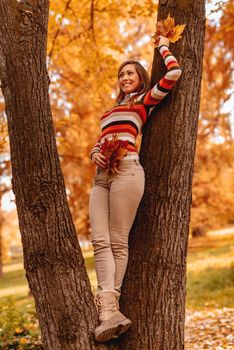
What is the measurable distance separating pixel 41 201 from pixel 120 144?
2.38ft

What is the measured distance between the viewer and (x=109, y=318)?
2.52 m

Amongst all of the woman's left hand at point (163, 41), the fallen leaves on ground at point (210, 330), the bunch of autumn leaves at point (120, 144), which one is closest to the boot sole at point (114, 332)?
the bunch of autumn leaves at point (120, 144)

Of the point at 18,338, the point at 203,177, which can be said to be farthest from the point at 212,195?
the point at 18,338

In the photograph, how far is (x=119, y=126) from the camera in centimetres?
306

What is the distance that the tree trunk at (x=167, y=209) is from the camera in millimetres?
2639

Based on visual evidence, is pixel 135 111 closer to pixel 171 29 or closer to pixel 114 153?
pixel 114 153

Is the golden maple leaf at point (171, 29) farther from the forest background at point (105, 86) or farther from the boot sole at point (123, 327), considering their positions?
the forest background at point (105, 86)

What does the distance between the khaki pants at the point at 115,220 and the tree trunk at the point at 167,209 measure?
0.24ft

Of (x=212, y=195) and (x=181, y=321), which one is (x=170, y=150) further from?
(x=212, y=195)

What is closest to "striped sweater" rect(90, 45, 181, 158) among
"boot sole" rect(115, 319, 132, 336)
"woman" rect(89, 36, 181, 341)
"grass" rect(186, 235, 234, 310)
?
"woman" rect(89, 36, 181, 341)

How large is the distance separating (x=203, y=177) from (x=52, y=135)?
15230mm

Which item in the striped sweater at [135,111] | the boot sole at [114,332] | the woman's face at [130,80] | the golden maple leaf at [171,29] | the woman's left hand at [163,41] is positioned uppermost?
the golden maple leaf at [171,29]

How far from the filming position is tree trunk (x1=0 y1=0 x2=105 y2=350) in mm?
2477

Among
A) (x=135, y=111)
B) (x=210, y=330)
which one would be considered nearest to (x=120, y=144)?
(x=135, y=111)
